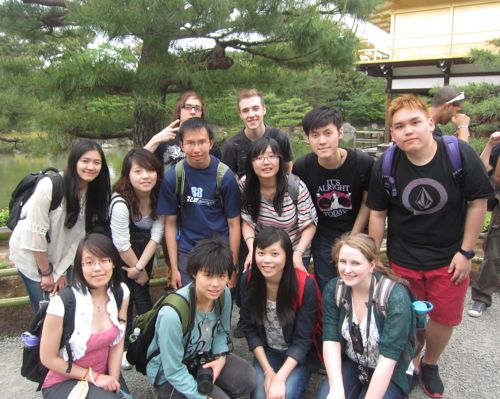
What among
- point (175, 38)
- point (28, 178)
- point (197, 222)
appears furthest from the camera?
point (175, 38)

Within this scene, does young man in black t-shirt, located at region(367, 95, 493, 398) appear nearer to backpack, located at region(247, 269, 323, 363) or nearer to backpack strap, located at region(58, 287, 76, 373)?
backpack, located at region(247, 269, 323, 363)

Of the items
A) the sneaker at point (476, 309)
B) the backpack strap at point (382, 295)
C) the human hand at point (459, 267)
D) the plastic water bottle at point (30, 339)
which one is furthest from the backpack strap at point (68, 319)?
the sneaker at point (476, 309)

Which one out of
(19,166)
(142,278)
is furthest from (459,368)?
(19,166)

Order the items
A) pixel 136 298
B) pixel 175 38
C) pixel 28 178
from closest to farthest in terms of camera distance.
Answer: pixel 28 178, pixel 136 298, pixel 175 38

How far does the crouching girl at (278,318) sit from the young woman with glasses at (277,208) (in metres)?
0.19

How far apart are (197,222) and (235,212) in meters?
0.23

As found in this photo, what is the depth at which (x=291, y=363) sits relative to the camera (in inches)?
76.3

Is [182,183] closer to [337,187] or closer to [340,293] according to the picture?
[337,187]

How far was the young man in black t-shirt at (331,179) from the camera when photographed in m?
2.11

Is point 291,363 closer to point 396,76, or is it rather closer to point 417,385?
point 417,385

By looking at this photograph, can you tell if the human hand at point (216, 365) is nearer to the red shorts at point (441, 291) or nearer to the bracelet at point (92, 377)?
the bracelet at point (92, 377)

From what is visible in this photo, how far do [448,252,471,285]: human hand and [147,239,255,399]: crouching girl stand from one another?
1114 mm

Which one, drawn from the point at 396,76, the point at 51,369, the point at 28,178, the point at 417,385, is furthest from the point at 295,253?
the point at 396,76

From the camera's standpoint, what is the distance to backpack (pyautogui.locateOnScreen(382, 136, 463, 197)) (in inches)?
72.5
